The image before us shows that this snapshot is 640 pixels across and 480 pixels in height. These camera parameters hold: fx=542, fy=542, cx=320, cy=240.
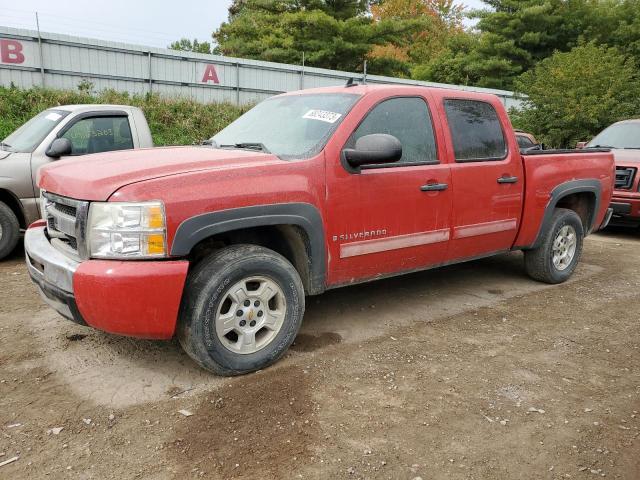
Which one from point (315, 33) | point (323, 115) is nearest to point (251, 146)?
point (323, 115)

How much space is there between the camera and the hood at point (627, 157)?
8050mm

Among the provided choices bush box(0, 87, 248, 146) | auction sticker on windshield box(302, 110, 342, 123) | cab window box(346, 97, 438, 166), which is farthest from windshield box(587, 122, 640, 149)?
bush box(0, 87, 248, 146)

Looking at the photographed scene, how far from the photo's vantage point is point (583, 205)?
5.79 metres

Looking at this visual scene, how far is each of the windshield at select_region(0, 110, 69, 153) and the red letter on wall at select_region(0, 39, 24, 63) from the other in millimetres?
8703

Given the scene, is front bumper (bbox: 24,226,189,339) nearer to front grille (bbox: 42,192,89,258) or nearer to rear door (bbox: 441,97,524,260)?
front grille (bbox: 42,192,89,258)

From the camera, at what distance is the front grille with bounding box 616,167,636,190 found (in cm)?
797

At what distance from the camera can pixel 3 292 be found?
489cm

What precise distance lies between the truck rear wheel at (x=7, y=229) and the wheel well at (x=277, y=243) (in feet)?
11.6

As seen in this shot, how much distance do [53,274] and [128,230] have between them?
0.63 metres

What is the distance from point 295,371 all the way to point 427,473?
1.17 meters

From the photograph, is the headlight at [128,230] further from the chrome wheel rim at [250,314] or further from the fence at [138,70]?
the fence at [138,70]

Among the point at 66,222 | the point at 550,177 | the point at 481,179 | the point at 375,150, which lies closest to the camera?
the point at 66,222

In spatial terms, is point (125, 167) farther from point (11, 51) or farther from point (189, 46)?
point (189, 46)

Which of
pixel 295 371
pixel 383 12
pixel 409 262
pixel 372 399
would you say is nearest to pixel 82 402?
pixel 295 371
